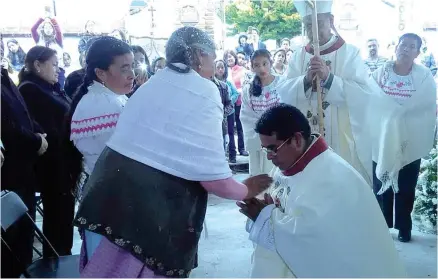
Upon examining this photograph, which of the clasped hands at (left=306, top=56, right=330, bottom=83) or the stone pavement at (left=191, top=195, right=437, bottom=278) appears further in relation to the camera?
the stone pavement at (left=191, top=195, right=437, bottom=278)

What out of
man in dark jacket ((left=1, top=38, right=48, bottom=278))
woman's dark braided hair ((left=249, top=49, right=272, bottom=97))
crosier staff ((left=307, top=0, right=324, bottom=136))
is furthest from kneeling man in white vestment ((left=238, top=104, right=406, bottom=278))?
woman's dark braided hair ((left=249, top=49, right=272, bottom=97))

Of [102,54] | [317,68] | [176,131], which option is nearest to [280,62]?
[317,68]

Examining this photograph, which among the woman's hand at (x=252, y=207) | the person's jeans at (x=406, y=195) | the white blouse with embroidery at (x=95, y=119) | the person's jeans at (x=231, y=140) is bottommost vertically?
the person's jeans at (x=231, y=140)

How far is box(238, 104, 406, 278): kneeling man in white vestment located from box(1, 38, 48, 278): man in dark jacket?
165 centimetres

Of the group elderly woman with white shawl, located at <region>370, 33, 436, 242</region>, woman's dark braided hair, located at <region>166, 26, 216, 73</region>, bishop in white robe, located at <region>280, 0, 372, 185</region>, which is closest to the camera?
woman's dark braided hair, located at <region>166, 26, 216, 73</region>

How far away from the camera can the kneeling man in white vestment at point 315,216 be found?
207 cm

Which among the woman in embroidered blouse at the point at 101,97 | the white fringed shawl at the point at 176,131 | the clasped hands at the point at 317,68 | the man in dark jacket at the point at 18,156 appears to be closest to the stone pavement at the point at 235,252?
the man in dark jacket at the point at 18,156

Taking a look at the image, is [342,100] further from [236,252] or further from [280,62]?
[280,62]

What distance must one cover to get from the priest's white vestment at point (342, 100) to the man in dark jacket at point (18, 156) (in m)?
1.72

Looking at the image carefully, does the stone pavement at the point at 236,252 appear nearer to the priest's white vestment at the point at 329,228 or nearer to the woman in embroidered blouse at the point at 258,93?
the woman in embroidered blouse at the point at 258,93

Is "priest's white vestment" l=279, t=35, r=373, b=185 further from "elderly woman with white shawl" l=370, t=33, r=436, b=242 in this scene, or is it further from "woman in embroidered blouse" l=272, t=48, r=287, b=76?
"woman in embroidered blouse" l=272, t=48, r=287, b=76

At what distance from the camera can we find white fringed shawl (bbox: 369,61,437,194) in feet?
14.2

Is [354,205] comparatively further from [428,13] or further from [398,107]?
[428,13]

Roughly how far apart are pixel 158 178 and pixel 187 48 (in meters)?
0.50
